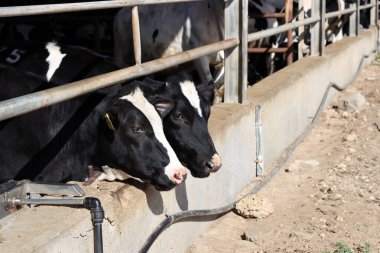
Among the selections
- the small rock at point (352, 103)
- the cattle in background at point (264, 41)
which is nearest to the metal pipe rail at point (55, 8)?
the small rock at point (352, 103)

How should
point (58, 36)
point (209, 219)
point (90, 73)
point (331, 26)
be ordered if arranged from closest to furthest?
point (90, 73) → point (209, 219) → point (58, 36) → point (331, 26)

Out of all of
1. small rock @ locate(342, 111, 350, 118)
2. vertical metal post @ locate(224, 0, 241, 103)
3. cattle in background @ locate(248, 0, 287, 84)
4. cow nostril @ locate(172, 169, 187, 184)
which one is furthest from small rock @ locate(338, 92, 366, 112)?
cow nostril @ locate(172, 169, 187, 184)

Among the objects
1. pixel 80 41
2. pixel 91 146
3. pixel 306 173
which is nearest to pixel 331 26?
pixel 80 41

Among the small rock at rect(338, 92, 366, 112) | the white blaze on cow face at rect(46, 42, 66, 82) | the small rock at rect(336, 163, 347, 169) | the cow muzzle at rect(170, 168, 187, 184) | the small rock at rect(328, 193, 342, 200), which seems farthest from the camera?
the small rock at rect(338, 92, 366, 112)

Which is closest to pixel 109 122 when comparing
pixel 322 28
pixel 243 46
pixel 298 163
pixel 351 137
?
pixel 243 46

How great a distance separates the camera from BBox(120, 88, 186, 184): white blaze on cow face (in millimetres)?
3502

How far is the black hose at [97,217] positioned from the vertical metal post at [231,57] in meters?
2.68

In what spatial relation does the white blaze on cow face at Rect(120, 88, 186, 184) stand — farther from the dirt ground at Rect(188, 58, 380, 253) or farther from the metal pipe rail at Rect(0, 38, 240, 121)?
the dirt ground at Rect(188, 58, 380, 253)

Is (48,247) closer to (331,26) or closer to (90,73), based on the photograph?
(90,73)

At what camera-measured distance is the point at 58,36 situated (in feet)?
35.7

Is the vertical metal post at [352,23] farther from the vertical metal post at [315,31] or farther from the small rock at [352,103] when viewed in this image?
the small rock at [352,103]

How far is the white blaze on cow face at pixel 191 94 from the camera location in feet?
13.5

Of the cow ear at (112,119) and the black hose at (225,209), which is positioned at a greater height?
the cow ear at (112,119)

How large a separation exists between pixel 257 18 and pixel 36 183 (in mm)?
6342
